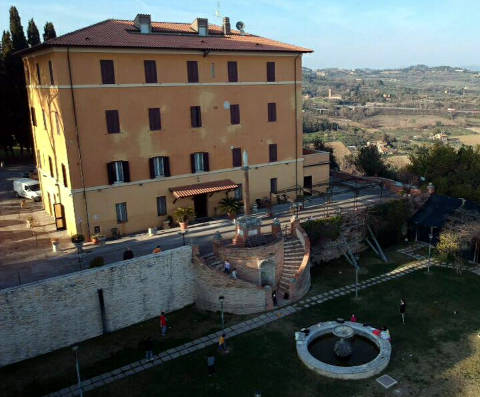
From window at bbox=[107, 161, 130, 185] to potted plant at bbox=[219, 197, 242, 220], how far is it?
7475 millimetres

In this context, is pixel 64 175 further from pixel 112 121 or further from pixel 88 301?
pixel 88 301

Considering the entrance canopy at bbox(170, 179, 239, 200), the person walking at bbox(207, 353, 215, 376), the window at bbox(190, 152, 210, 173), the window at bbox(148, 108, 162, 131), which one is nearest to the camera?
the person walking at bbox(207, 353, 215, 376)

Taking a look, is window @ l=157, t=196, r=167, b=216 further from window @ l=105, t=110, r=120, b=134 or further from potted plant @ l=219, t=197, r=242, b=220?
window @ l=105, t=110, r=120, b=134

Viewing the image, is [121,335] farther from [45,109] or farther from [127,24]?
[127,24]

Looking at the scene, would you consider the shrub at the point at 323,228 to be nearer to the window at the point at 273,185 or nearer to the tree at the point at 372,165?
the window at the point at 273,185

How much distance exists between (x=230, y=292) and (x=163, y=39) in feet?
58.7

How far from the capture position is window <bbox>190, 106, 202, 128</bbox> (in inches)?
1229

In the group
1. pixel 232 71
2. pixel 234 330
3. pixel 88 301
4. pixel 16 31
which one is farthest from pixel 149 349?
pixel 16 31

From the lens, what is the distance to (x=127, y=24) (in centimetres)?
3136

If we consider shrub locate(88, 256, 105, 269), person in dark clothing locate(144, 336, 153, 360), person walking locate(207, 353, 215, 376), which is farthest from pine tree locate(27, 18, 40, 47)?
person walking locate(207, 353, 215, 376)

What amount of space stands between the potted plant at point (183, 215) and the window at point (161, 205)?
915 mm

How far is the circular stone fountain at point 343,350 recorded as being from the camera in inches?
783

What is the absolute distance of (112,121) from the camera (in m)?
28.4

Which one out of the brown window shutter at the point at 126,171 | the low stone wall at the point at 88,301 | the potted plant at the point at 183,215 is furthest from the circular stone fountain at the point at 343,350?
the brown window shutter at the point at 126,171
